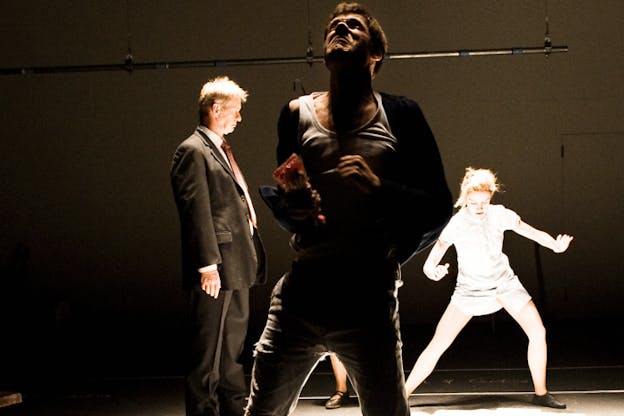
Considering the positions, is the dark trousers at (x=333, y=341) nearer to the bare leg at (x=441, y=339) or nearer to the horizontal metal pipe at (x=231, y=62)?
the bare leg at (x=441, y=339)

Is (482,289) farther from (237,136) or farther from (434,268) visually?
(237,136)

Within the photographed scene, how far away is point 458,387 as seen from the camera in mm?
5293

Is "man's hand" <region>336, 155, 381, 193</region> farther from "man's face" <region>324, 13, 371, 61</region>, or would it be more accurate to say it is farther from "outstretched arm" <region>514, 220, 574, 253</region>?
"outstretched arm" <region>514, 220, 574, 253</region>

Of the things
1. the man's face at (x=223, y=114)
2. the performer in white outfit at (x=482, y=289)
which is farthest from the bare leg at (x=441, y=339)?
the man's face at (x=223, y=114)

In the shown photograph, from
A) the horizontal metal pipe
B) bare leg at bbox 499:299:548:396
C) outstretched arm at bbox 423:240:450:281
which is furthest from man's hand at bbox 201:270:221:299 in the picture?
the horizontal metal pipe

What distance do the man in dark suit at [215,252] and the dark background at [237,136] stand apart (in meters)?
2.93

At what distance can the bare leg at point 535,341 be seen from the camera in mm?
4750

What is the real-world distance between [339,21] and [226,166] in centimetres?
214

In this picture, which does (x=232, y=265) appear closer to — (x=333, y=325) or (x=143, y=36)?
(x=333, y=325)

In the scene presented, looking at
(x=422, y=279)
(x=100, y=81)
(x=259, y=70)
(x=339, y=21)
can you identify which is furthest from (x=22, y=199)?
(x=339, y=21)

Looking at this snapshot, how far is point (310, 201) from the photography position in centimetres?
214

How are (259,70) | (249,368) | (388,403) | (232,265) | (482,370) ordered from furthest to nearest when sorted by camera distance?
1. (259,70)
2. (249,368)
3. (482,370)
4. (232,265)
5. (388,403)

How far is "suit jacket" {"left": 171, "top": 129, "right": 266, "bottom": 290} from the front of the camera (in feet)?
13.5

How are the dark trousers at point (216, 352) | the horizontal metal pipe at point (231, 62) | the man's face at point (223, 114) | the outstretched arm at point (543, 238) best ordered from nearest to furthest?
the dark trousers at point (216, 352) < the man's face at point (223, 114) < the outstretched arm at point (543, 238) < the horizontal metal pipe at point (231, 62)
